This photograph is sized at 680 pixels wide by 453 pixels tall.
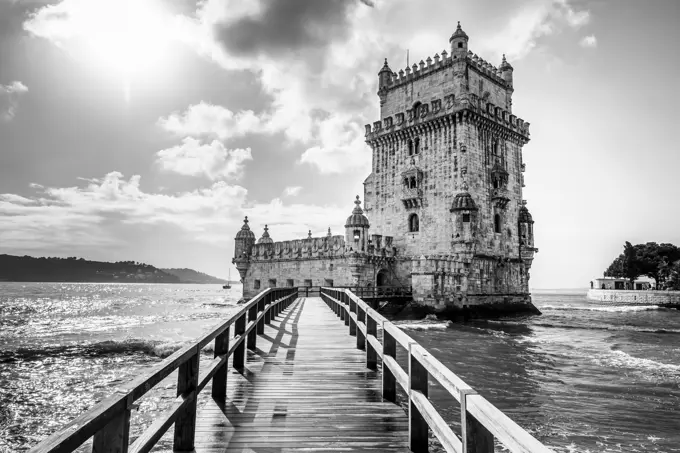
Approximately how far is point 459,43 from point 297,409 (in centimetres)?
3512

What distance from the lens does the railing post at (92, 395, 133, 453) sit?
89.4 inches

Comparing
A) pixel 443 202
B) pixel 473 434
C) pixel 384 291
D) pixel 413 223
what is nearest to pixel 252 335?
pixel 473 434

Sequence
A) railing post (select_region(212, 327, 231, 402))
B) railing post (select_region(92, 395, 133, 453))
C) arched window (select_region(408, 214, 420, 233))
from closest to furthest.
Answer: railing post (select_region(92, 395, 133, 453)), railing post (select_region(212, 327, 231, 402)), arched window (select_region(408, 214, 420, 233))

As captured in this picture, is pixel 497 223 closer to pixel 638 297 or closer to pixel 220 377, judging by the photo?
pixel 220 377

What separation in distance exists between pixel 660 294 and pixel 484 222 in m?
47.1

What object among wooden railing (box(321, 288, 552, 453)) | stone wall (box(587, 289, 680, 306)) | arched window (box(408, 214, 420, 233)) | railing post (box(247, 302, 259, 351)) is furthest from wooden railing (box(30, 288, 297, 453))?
stone wall (box(587, 289, 680, 306))

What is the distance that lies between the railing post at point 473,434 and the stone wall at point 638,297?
239 ft

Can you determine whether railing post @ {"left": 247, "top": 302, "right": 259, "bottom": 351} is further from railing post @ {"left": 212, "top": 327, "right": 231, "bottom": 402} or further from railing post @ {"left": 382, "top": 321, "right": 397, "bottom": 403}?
railing post @ {"left": 382, "top": 321, "right": 397, "bottom": 403}

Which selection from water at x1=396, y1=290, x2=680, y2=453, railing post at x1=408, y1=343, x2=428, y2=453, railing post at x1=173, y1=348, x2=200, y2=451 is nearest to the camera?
railing post at x1=173, y1=348, x2=200, y2=451

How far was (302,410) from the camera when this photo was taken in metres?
5.36

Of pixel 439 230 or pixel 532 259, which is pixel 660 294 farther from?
pixel 439 230

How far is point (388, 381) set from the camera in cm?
580

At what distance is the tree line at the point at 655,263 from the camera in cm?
6838

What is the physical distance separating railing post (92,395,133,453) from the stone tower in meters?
28.4
